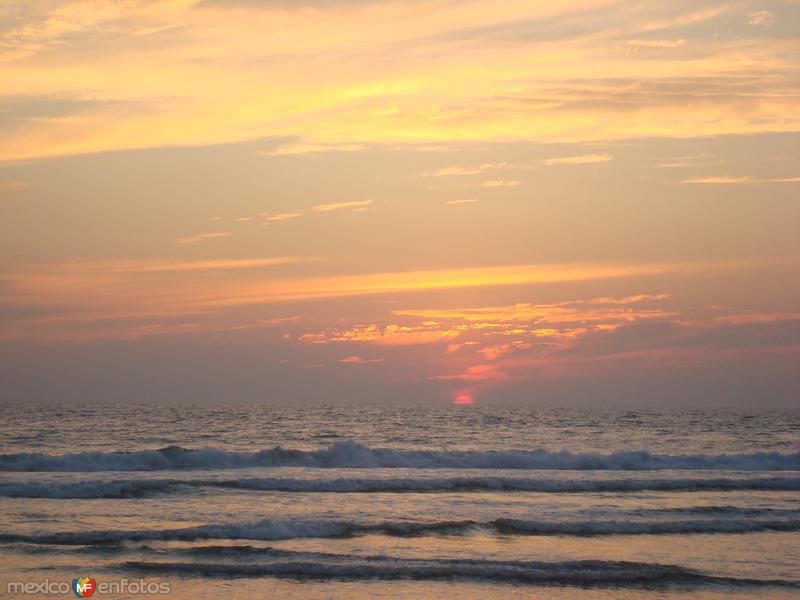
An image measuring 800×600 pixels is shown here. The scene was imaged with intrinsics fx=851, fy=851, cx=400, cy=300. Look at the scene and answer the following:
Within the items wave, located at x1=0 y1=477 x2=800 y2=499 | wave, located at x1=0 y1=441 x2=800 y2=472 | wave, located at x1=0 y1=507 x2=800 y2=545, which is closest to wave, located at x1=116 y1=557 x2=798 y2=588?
wave, located at x1=0 y1=507 x2=800 y2=545

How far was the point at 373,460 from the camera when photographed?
40094 millimetres

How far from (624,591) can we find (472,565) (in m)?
3.22

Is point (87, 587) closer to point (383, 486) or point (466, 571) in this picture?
point (466, 571)

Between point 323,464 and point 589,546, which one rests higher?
point 589,546

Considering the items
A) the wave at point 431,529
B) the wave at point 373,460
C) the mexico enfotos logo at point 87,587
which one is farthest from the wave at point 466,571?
the wave at point 373,460

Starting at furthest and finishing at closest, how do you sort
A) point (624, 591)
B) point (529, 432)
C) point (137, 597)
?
point (529, 432) → point (624, 591) → point (137, 597)

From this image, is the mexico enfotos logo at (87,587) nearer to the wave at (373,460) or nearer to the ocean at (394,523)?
the ocean at (394,523)

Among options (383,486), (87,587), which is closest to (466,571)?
(87,587)

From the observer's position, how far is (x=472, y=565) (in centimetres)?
1830

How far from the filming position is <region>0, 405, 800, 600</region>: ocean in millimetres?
17203

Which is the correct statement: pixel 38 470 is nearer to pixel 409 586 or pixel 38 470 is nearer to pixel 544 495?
pixel 544 495

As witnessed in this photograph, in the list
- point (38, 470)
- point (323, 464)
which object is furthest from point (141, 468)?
point (323, 464)

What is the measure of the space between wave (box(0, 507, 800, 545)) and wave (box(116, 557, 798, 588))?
8.91 feet

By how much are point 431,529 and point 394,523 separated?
1137mm
